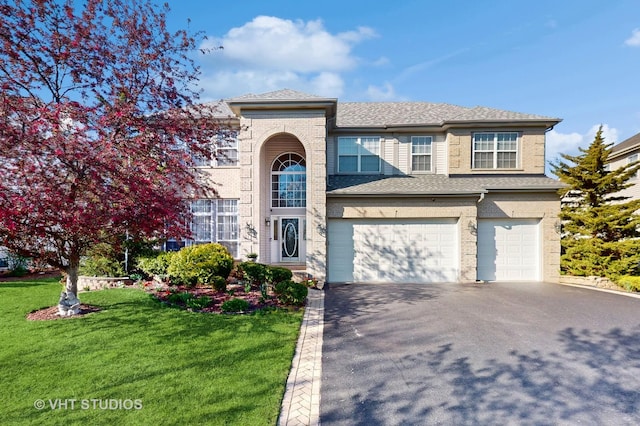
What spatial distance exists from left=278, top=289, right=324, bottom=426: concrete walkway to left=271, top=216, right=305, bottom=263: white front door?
6.77 m

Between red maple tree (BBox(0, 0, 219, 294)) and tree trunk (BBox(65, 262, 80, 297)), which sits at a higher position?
red maple tree (BBox(0, 0, 219, 294))

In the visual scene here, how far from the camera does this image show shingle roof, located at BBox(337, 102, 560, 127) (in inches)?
508

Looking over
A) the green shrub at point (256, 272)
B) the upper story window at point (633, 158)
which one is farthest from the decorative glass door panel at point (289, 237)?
the upper story window at point (633, 158)

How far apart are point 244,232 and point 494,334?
8.83 m

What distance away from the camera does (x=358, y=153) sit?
13.3m

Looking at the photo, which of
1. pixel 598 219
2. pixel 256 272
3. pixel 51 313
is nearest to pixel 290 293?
pixel 256 272

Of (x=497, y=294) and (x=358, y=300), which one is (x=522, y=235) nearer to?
(x=497, y=294)

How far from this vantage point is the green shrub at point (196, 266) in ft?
30.7

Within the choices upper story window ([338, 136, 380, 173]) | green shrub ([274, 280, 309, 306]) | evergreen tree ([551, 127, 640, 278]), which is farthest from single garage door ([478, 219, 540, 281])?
green shrub ([274, 280, 309, 306])

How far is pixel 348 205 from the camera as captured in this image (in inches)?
457

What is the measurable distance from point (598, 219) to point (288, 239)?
12.1 meters

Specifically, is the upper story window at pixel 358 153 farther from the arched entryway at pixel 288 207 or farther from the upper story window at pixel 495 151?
the upper story window at pixel 495 151

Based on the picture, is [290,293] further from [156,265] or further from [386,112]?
[386,112]

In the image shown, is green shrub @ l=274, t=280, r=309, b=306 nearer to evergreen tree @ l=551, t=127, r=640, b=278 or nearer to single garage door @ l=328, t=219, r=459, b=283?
single garage door @ l=328, t=219, r=459, b=283
